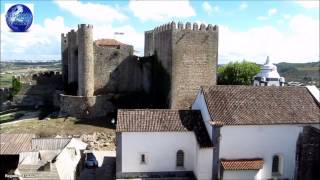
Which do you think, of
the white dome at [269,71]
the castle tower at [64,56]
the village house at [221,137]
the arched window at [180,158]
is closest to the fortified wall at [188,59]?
the white dome at [269,71]

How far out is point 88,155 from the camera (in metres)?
31.4

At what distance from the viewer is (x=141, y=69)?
1770 inches

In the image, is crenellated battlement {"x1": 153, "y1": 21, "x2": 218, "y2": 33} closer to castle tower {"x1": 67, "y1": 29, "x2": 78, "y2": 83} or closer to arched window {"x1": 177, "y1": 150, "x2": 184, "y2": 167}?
castle tower {"x1": 67, "y1": 29, "x2": 78, "y2": 83}

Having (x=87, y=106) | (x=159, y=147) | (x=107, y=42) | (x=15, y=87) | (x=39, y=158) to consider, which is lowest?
(x=39, y=158)

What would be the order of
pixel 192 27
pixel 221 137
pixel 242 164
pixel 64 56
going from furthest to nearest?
pixel 64 56 < pixel 192 27 < pixel 221 137 < pixel 242 164

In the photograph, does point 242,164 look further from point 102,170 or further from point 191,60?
point 191,60

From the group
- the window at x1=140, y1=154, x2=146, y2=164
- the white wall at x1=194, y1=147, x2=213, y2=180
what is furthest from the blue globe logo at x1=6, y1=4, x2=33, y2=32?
the white wall at x1=194, y1=147, x2=213, y2=180

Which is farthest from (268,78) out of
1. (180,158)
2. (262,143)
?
(180,158)

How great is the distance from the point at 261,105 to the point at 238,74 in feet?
78.8

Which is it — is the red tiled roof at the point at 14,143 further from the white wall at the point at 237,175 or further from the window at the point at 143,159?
the white wall at the point at 237,175

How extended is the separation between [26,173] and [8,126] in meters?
18.2

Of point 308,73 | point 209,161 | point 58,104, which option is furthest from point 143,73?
point 308,73

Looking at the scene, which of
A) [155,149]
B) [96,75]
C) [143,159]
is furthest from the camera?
[96,75]

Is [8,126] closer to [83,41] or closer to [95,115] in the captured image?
[95,115]
